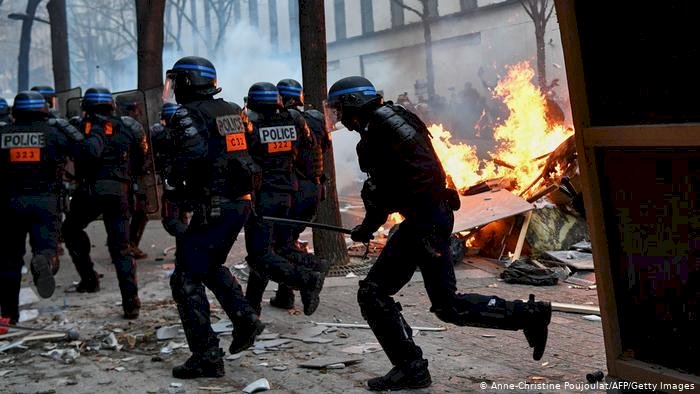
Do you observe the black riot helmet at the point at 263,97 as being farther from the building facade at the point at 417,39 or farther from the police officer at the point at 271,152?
the building facade at the point at 417,39

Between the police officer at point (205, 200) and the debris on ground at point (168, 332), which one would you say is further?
the debris on ground at point (168, 332)

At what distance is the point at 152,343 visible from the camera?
20.9 ft

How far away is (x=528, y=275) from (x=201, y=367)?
12.9ft

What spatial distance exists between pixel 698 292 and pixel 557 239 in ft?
20.3

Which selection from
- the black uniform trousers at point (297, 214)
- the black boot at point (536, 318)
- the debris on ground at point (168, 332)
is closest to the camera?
the black boot at point (536, 318)

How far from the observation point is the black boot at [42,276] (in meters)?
6.72

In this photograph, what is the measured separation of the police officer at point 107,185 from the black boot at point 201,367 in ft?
7.35

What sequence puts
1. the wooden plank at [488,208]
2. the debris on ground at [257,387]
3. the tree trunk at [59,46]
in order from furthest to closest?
the tree trunk at [59,46]
the wooden plank at [488,208]
the debris on ground at [257,387]

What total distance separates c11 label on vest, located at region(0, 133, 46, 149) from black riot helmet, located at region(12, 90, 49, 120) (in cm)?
21

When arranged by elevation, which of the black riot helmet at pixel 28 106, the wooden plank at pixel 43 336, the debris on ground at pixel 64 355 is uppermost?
the black riot helmet at pixel 28 106

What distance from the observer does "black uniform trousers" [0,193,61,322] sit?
6.85m

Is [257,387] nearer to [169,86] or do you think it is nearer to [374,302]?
[374,302]

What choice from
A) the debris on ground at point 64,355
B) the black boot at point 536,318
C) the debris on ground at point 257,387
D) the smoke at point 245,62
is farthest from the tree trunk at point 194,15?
the black boot at point 536,318

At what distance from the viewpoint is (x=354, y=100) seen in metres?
4.89
